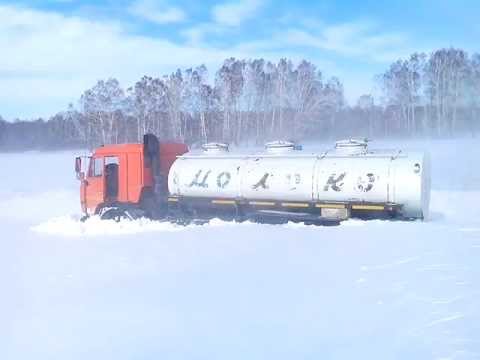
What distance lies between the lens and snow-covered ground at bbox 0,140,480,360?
5023 mm

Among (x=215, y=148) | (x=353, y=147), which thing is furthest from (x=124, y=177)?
(x=353, y=147)

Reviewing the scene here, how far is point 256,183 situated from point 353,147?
283 centimetres

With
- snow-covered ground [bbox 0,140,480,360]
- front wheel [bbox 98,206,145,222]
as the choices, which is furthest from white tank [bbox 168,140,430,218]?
front wheel [bbox 98,206,145,222]

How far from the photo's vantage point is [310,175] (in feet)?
40.4

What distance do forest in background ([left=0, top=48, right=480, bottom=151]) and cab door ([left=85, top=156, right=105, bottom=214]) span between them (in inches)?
1061

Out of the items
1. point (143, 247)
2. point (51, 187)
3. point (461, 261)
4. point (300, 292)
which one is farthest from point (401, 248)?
point (51, 187)

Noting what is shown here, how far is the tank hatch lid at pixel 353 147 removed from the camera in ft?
40.9

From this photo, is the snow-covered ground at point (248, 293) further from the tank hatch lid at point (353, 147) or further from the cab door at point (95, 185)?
the cab door at point (95, 185)

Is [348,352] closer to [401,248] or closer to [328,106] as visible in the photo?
[401,248]

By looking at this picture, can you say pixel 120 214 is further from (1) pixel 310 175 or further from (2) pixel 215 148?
(1) pixel 310 175

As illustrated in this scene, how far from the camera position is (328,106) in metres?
45.9

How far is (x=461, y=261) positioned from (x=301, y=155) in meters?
5.90

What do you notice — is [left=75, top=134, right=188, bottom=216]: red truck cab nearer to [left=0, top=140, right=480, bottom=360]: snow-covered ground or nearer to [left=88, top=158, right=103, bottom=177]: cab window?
[left=88, top=158, right=103, bottom=177]: cab window

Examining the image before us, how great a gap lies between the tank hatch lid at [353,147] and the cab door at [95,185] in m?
7.10
